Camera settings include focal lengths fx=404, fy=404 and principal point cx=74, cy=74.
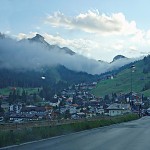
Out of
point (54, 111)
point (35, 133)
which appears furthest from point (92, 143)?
point (54, 111)

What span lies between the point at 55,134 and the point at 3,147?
9.71m

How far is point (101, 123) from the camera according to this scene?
44438 millimetres

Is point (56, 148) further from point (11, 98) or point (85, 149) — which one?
point (11, 98)

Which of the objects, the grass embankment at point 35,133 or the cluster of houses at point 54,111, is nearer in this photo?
the grass embankment at point 35,133

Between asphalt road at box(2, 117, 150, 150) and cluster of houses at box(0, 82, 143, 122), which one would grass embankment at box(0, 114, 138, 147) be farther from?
cluster of houses at box(0, 82, 143, 122)

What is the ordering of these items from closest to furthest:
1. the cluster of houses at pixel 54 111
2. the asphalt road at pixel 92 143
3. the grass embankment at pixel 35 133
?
1. the asphalt road at pixel 92 143
2. the grass embankment at pixel 35 133
3. the cluster of houses at pixel 54 111

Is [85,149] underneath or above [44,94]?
underneath

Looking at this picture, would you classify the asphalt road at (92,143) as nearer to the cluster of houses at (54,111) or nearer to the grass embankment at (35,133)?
the grass embankment at (35,133)

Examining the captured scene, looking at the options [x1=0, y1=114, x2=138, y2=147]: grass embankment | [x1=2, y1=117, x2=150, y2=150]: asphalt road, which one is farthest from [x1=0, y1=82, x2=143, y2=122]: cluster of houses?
[x1=2, y1=117, x2=150, y2=150]: asphalt road

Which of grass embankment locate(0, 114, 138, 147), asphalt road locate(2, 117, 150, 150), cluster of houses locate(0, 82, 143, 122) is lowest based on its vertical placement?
asphalt road locate(2, 117, 150, 150)

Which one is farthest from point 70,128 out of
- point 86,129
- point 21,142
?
point 21,142

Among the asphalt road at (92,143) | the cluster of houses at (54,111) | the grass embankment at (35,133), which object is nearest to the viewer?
the asphalt road at (92,143)

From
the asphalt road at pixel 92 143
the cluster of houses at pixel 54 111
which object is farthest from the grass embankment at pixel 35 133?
the cluster of houses at pixel 54 111

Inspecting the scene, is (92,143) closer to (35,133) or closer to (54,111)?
(35,133)
